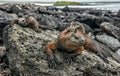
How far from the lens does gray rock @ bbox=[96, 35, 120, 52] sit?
21222mm

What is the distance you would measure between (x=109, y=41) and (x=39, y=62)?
10.6m

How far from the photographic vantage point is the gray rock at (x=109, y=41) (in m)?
21.2

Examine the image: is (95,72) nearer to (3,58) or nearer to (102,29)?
(3,58)

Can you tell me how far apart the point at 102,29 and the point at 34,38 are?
40.6ft

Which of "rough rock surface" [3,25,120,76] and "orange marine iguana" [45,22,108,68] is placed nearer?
"orange marine iguana" [45,22,108,68]

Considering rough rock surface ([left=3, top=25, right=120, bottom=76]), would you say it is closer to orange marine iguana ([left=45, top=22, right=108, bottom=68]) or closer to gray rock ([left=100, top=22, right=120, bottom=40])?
orange marine iguana ([left=45, top=22, right=108, bottom=68])

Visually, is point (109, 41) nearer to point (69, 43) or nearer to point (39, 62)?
point (39, 62)

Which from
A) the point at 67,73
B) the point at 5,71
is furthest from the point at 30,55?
the point at 5,71

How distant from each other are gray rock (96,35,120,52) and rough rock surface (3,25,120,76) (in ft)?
26.5

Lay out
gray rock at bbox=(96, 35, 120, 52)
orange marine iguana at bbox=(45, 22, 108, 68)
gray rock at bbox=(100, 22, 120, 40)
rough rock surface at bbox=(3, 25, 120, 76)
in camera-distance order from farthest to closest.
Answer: gray rock at bbox=(100, 22, 120, 40) < gray rock at bbox=(96, 35, 120, 52) < rough rock surface at bbox=(3, 25, 120, 76) < orange marine iguana at bbox=(45, 22, 108, 68)

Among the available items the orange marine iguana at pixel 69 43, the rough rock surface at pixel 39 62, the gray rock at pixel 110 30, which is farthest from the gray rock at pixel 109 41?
the orange marine iguana at pixel 69 43

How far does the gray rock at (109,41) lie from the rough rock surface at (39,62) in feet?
26.5

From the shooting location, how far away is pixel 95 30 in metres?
25.8

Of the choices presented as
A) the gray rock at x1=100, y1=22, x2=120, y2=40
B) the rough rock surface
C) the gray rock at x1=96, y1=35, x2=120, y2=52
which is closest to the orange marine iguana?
the rough rock surface
